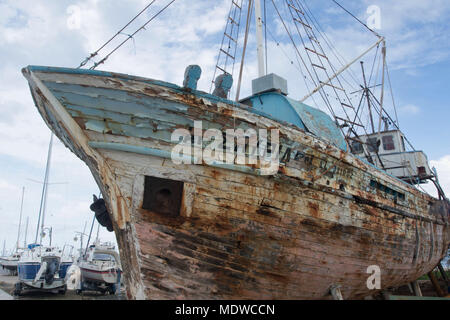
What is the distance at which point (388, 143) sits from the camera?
14.0 meters

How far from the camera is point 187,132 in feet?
15.1

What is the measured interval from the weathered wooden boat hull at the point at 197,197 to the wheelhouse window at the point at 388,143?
968 centimetres

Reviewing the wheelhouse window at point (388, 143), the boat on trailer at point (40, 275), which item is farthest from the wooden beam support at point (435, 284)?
the boat on trailer at point (40, 275)

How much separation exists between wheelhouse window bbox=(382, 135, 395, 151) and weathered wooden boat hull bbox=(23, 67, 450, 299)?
31.8 feet

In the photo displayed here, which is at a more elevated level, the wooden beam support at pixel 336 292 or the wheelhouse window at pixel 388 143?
the wheelhouse window at pixel 388 143

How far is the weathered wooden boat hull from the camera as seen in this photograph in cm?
443

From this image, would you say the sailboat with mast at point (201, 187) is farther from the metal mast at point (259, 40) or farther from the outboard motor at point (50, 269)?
the outboard motor at point (50, 269)

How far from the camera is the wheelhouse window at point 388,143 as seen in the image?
1392 cm

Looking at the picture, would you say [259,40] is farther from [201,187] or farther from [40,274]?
[40,274]

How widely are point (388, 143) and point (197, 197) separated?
12.1 m

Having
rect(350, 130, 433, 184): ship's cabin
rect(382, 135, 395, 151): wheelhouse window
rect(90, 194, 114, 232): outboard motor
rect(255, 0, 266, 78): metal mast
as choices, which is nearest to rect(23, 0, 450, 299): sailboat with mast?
rect(90, 194, 114, 232): outboard motor

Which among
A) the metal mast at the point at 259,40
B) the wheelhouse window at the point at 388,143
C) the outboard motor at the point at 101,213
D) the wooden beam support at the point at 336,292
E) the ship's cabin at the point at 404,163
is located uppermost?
the metal mast at the point at 259,40

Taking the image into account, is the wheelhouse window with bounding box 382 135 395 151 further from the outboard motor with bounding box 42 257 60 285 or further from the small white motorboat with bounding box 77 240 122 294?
the outboard motor with bounding box 42 257 60 285

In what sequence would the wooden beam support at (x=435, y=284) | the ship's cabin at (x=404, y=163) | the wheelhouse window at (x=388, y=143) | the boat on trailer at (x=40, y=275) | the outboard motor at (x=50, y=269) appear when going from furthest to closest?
the outboard motor at (x=50, y=269) → the boat on trailer at (x=40, y=275) → the wheelhouse window at (x=388, y=143) → the ship's cabin at (x=404, y=163) → the wooden beam support at (x=435, y=284)
